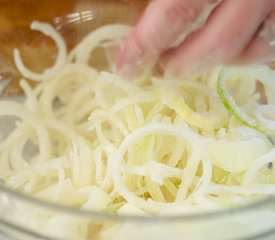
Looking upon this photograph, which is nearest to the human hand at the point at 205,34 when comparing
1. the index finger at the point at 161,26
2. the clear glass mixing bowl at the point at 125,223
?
the index finger at the point at 161,26

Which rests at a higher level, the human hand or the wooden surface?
the wooden surface

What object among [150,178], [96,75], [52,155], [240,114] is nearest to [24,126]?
[52,155]

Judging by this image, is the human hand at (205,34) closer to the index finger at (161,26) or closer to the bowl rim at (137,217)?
the index finger at (161,26)

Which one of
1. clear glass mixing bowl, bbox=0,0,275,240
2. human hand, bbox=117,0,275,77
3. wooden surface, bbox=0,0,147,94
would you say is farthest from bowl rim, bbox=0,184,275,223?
wooden surface, bbox=0,0,147,94

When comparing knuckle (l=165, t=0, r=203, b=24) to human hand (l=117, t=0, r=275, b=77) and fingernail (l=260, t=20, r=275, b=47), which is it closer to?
human hand (l=117, t=0, r=275, b=77)

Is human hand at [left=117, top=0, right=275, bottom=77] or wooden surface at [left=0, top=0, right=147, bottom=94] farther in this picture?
wooden surface at [left=0, top=0, right=147, bottom=94]

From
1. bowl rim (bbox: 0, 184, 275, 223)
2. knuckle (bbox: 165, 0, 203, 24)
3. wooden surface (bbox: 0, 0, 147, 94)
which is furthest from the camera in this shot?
wooden surface (bbox: 0, 0, 147, 94)

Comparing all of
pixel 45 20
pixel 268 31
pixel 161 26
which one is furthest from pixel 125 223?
pixel 45 20
